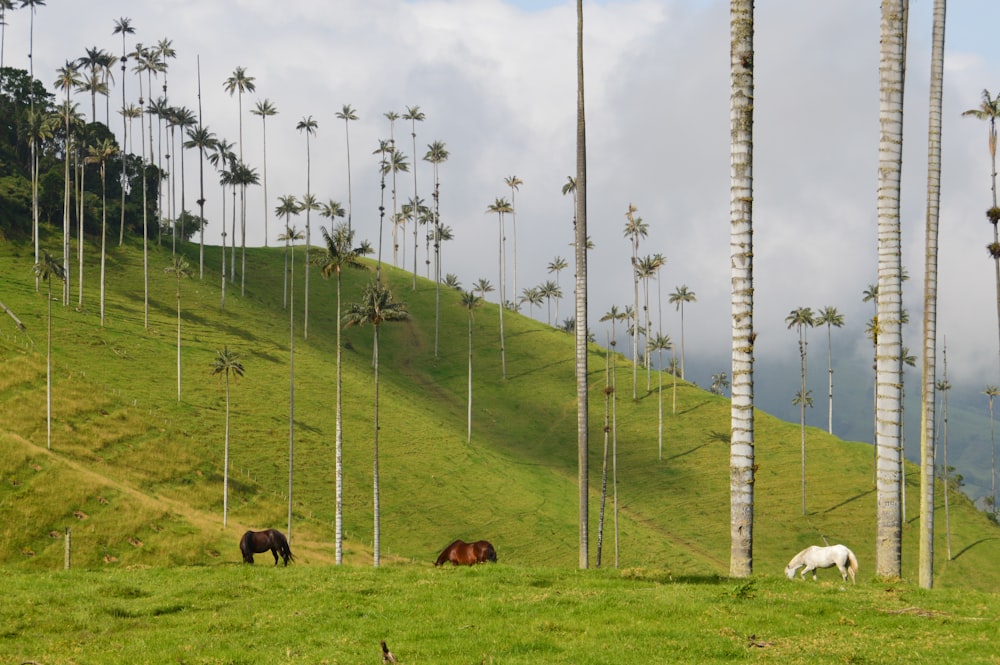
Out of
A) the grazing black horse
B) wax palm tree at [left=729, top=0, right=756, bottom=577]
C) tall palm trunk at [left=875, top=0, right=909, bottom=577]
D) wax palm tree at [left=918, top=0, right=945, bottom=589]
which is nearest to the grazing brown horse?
the grazing black horse

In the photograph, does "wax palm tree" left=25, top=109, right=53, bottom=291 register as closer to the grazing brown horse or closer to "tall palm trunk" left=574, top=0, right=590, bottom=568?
the grazing brown horse

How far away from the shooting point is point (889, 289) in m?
25.8

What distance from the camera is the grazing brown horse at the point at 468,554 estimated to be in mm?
43125

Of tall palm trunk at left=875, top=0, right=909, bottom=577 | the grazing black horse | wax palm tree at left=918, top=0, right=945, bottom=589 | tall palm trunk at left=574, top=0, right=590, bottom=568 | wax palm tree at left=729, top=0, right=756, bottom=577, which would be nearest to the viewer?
wax palm tree at left=729, top=0, right=756, bottom=577

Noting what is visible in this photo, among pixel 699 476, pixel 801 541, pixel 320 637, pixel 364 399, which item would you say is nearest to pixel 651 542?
pixel 801 541

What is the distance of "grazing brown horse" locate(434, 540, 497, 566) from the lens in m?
43.1

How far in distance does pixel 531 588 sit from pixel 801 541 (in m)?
94.5

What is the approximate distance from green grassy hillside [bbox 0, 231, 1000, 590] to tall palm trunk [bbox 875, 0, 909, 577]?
60.2 metres

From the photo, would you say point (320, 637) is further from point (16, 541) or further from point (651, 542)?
point (651, 542)

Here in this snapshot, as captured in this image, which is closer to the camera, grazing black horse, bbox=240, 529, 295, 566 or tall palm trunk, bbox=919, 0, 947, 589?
tall palm trunk, bbox=919, 0, 947, 589

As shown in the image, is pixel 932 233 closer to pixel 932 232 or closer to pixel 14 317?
pixel 932 232

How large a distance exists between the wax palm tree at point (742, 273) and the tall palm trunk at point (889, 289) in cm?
398

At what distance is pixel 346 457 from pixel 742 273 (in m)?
95.8

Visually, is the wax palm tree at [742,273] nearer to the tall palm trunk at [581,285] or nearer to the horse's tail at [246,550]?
the tall palm trunk at [581,285]
